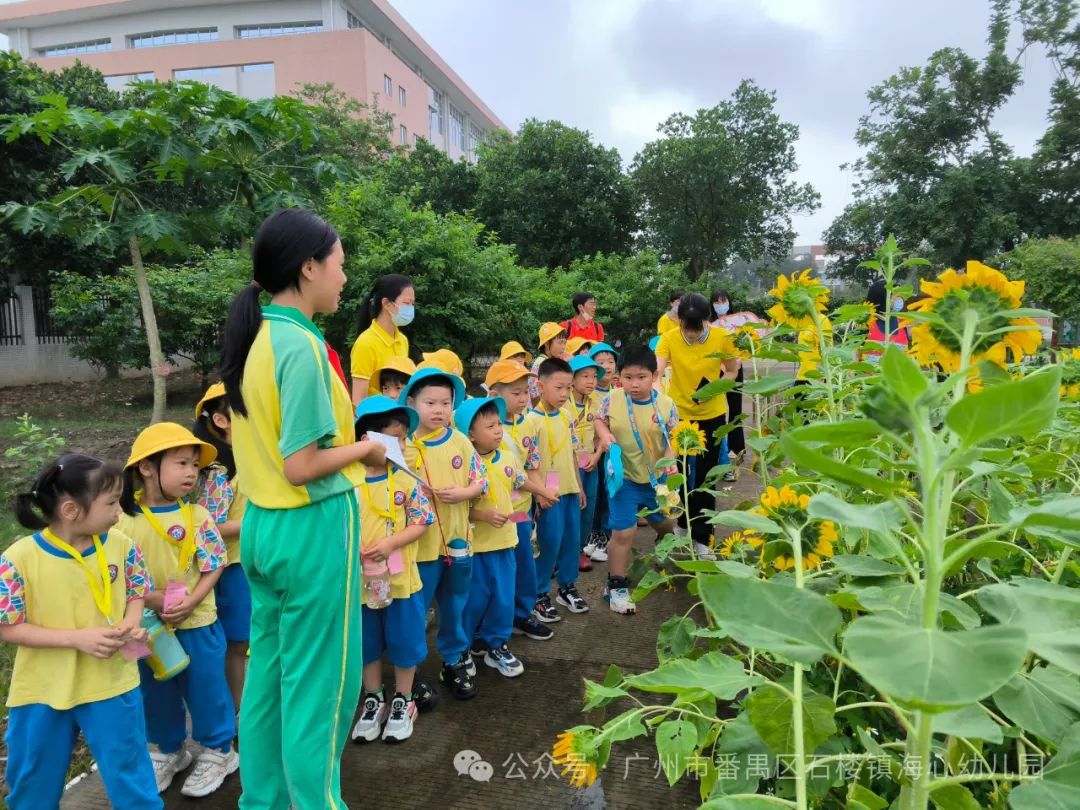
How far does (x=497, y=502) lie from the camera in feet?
9.47

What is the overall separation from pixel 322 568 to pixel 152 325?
4.63 metres

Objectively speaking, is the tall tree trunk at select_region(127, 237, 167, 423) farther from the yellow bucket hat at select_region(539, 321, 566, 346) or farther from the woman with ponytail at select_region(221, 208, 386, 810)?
the woman with ponytail at select_region(221, 208, 386, 810)

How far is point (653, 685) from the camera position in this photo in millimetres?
854

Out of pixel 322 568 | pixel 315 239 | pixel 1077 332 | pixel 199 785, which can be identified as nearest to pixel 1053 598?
pixel 322 568

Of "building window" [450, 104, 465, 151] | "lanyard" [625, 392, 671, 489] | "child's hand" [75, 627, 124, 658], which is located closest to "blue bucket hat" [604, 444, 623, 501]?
"lanyard" [625, 392, 671, 489]

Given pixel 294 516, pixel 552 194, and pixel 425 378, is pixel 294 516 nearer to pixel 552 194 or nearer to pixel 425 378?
pixel 425 378

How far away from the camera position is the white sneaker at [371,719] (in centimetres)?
233

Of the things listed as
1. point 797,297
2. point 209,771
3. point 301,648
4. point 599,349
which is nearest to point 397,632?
point 209,771

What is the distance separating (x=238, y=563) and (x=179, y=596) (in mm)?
380

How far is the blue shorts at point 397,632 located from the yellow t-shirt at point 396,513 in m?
0.06

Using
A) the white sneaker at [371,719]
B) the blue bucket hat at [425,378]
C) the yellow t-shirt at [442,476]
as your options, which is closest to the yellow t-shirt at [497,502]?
the yellow t-shirt at [442,476]

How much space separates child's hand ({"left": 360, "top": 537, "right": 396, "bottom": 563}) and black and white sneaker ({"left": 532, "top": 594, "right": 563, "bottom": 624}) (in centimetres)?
111

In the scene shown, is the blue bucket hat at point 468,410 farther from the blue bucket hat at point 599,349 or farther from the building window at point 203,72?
the building window at point 203,72

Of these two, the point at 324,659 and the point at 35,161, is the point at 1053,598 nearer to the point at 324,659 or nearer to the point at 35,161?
the point at 324,659
